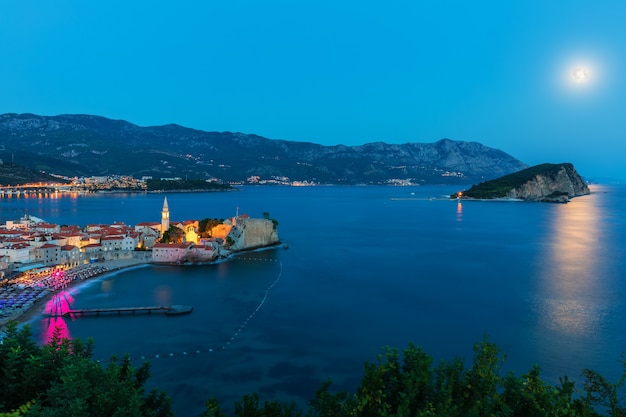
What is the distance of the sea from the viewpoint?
19.1 m

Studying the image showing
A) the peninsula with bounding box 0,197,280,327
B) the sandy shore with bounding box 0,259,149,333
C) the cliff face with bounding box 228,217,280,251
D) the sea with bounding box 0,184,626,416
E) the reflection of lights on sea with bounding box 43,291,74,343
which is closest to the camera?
the sea with bounding box 0,184,626,416

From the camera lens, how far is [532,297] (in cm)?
3023

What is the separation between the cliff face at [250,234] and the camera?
4550 centimetres

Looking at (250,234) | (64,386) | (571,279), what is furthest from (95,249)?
(571,279)

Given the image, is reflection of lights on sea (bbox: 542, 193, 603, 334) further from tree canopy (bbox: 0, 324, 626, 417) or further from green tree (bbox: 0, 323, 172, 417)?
green tree (bbox: 0, 323, 172, 417)

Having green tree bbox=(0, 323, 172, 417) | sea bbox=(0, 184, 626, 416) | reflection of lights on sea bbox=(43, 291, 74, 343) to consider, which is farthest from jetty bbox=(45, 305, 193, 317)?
green tree bbox=(0, 323, 172, 417)

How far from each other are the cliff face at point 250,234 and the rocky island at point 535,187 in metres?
93.8

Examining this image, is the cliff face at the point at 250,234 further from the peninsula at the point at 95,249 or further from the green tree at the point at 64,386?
the green tree at the point at 64,386

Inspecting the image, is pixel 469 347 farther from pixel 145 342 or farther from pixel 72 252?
pixel 72 252

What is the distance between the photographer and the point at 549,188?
5074 inches

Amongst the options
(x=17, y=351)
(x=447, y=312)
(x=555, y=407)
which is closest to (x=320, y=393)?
(x=555, y=407)

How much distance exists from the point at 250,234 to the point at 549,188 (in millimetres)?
110671

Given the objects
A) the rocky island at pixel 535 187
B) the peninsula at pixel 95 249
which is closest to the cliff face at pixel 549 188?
the rocky island at pixel 535 187

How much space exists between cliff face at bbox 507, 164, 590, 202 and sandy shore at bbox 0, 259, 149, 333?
111 metres
